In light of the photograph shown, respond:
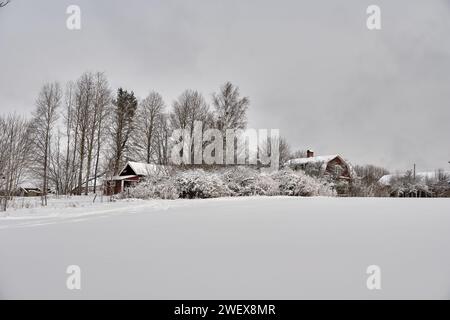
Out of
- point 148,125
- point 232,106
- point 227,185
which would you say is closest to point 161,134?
point 148,125

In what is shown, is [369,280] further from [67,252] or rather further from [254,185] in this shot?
[254,185]

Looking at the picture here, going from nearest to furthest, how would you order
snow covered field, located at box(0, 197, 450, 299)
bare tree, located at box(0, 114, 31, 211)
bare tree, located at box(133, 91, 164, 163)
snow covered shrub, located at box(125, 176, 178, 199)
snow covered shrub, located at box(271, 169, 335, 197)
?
1. snow covered field, located at box(0, 197, 450, 299)
2. bare tree, located at box(0, 114, 31, 211)
3. snow covered shrub, located at box(125, 176, 178, 199)
4. snow covered shrub, located at box(271, 169, 335, 197)
5. bare tree, located at box(133, 91, 164, 163)

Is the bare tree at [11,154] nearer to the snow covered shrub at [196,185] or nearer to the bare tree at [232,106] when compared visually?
the snow covered shrub at [196,185]

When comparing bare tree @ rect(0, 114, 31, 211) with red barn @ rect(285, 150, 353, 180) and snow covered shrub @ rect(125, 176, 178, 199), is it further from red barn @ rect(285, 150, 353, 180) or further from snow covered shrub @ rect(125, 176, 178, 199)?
red barn @ rect(285, 150, 353, 180)

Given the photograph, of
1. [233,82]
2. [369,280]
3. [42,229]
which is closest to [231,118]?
[233,82]

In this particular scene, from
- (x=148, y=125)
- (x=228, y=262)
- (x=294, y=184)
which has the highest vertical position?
(x=148, y=125)

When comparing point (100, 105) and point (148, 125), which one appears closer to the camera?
point (100, 105)

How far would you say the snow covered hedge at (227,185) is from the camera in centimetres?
1493

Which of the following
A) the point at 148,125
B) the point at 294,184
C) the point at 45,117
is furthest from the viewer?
the point at 148,125

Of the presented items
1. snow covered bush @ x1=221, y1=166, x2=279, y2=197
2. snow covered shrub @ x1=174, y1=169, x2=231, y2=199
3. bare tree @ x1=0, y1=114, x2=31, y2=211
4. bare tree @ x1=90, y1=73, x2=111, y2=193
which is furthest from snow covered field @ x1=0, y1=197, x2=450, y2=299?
bare tree @ x1=90, y1=73, x2=111, y2=193

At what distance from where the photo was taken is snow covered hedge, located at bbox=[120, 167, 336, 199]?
49.0 feet

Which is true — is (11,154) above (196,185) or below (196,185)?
above

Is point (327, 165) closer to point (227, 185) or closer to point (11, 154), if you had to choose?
point (227, 185)

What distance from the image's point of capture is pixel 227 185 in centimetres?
1659
